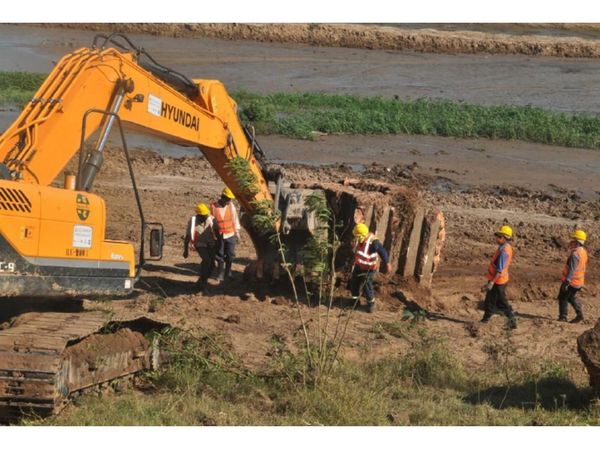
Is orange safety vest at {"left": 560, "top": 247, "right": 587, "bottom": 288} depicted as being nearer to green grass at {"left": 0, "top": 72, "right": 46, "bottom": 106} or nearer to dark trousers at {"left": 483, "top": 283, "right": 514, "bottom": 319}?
dark trousers at {"left": 483, "top": 283, "right": 514, "bottom": 319}

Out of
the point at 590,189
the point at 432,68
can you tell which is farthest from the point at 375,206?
the point at 432,68

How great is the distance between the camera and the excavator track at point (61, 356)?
11.5 meters

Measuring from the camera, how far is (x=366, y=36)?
46.8m

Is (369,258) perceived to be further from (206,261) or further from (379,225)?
(206,261)

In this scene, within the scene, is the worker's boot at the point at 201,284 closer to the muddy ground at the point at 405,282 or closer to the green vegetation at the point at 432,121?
the muddy ground at the point at 405,282

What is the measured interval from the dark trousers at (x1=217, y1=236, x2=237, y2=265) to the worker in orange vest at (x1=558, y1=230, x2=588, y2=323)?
529 centimetres

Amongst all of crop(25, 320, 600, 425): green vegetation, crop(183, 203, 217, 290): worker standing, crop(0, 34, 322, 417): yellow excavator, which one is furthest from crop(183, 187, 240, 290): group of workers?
crop(0, 34, 322, 417): yellow excavator

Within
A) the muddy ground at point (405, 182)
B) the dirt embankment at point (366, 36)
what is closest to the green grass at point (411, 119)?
the muddy ground at point (405, 182)

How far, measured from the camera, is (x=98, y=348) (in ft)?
42.0

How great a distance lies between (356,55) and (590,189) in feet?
62.6

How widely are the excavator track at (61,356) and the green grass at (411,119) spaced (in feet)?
61.1

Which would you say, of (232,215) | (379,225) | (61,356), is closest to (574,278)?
(379,225)

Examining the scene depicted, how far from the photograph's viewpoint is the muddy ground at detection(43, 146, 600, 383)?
648 inches

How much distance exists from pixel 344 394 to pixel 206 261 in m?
6.84
